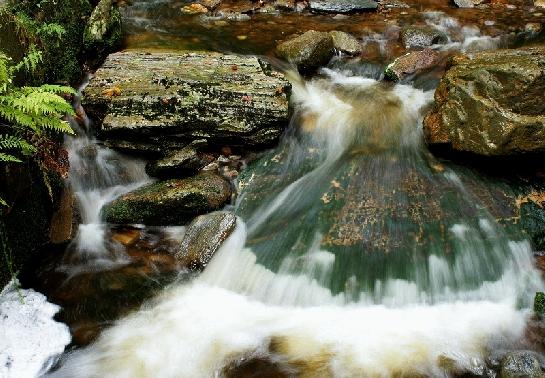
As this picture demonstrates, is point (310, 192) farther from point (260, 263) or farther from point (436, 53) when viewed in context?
point (436, 53)

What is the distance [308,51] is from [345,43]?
1.21 metres

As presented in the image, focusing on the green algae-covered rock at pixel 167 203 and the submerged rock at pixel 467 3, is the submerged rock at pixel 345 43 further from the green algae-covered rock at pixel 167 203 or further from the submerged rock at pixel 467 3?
the green algae-covered rock at pixel 167 203

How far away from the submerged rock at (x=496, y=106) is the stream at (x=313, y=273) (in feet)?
1.99

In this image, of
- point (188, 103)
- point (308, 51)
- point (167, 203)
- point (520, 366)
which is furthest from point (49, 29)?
point (520, 366)

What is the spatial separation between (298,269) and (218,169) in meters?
2.26

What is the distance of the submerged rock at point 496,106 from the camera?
19.3 ft

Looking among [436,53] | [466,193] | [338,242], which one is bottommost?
[338,242]

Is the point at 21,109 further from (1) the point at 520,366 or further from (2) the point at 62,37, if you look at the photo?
(1) the point at 520,366

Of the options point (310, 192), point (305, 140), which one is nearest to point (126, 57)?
point (305, 140)

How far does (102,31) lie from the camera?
8.71 m

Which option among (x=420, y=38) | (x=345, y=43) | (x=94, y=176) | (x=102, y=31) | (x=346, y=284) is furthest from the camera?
(x=420, y=38)

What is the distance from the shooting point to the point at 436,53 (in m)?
9.53

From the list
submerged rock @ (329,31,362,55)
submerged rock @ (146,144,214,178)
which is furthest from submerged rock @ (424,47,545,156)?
submerged rock @ (146,144,214,178)

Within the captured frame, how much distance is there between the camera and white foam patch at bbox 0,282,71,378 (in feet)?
15.6
